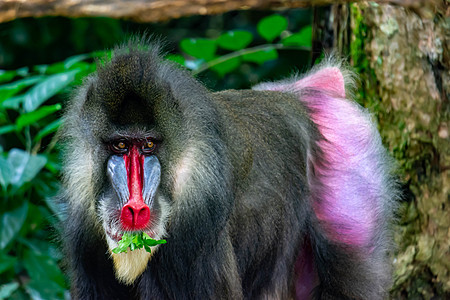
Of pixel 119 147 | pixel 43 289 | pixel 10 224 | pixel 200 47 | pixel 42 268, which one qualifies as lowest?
pixel 43 289

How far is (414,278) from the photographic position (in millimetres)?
4355

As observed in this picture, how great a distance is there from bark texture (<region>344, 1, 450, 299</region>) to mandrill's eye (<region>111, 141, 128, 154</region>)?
6.12ft

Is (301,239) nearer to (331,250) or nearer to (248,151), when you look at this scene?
(331,250)

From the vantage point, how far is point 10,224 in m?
4.61

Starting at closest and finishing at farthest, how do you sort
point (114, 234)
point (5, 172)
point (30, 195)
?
point (114, 234), point (5, 172), point (30, 195)

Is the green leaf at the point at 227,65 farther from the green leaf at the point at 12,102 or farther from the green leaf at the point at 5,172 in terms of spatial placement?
the green leaf at the point at 5,172

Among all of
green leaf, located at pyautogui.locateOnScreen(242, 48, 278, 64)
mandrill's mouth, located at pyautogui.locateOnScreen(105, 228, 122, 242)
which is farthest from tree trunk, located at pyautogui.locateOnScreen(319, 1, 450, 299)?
mandrill's mouth, located at pyautogui.locateOnScreen(105, 228, 122, 242)

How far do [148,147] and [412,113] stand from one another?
75.9 inches

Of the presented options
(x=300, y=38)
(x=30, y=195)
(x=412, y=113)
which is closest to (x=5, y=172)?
(x=30, y=195)

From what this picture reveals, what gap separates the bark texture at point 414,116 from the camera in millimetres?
4184

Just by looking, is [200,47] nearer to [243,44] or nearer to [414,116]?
[243,44]

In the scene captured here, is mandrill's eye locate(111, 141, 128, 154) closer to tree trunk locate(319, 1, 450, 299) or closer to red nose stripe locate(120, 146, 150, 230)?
red nose stripe locate(120, 146, 150, 230)

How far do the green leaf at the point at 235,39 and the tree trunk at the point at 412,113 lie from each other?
3.02 ft

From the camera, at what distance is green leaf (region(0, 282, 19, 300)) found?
4426 millimetres
